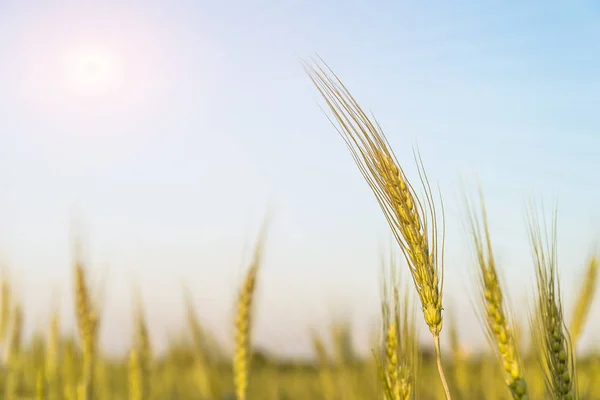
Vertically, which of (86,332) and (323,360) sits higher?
(86,332)

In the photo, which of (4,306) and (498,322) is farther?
(4,306)

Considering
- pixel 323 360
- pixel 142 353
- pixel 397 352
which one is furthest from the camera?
pixel 323 360

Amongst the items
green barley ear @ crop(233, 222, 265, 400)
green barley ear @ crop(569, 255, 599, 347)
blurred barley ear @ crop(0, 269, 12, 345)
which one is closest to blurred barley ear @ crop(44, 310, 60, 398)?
blurred barley ear @ crop(0, 269, 12, 345)

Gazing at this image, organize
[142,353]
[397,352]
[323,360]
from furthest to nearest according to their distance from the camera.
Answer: [323,360], [142,353], [397,352]

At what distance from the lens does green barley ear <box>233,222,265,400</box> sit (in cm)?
273

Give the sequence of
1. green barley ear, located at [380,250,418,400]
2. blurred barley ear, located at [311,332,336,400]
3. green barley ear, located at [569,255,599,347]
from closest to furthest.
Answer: green barley ear, located at [380,250,418,400]
green barley ear, located at [569,255,599,347]
blurred barley ear, located at [311,332,336,400]

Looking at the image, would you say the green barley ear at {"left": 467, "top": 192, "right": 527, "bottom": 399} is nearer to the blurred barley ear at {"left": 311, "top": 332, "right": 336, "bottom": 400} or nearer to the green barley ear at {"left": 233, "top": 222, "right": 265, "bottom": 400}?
the green barley ear at {"left": 233, "top": 222, "right": 265, "bottom": 400}

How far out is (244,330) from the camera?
110 inches

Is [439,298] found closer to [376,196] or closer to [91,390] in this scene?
[376,196]

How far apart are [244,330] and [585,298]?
2.34 m

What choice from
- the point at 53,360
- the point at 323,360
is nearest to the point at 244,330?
the point at 323,360

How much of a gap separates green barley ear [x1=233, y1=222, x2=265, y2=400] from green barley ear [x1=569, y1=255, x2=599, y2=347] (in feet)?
7.04

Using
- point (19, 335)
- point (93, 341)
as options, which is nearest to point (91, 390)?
point (93, 341)

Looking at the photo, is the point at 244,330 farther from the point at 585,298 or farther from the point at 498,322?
the point at 585,298
